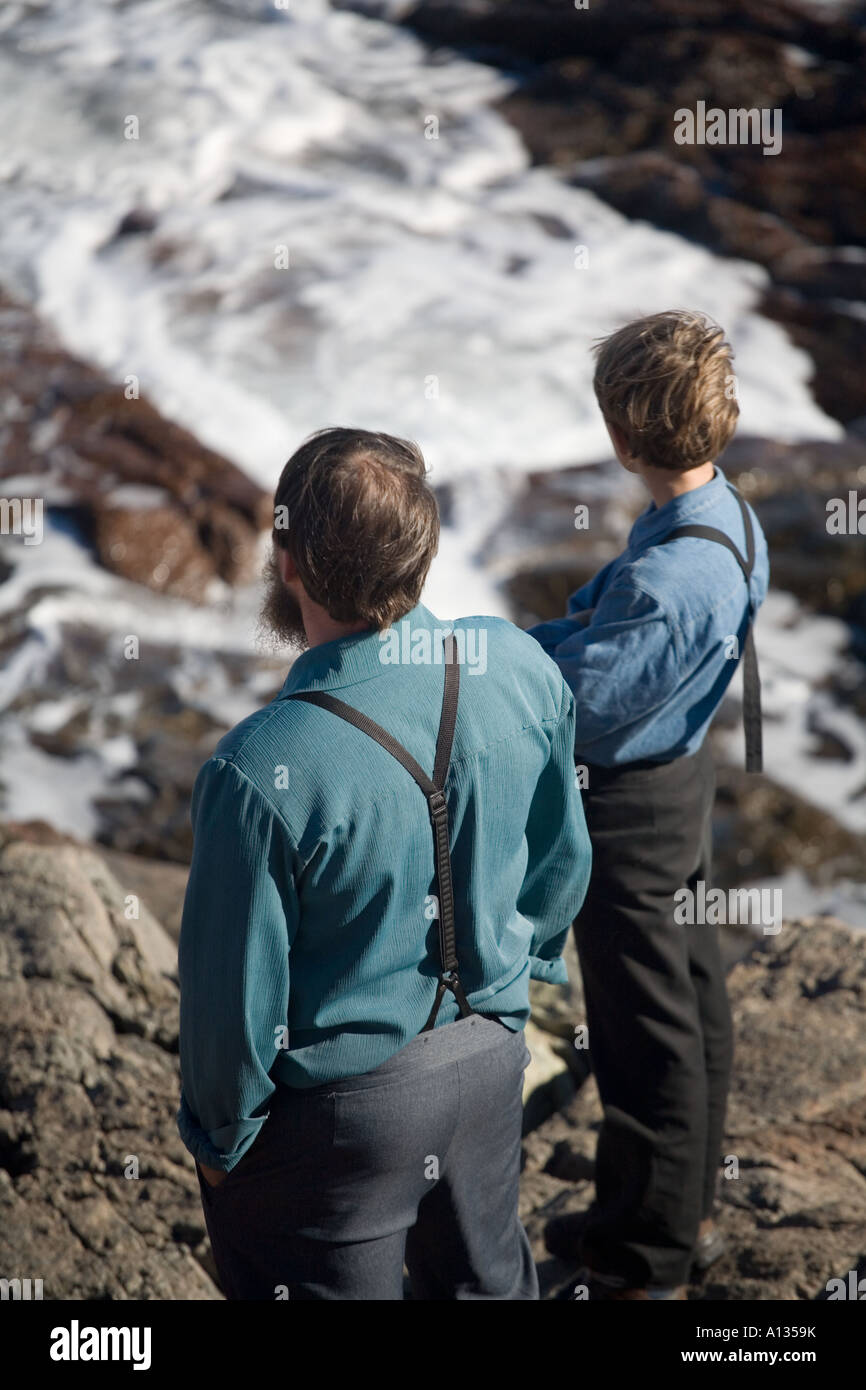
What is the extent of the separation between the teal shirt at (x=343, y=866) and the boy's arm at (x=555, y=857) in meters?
0.10

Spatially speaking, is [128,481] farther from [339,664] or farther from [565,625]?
[339,664]

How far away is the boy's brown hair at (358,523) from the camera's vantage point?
1.66 meters

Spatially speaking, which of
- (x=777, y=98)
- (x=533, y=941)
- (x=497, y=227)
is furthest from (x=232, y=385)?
(x=533, y=941)

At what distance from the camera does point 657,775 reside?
2508mm

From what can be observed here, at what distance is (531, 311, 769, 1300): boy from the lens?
7.60 feet

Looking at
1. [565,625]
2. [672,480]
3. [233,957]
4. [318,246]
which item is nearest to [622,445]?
[672,480]

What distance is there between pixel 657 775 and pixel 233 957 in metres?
1.10

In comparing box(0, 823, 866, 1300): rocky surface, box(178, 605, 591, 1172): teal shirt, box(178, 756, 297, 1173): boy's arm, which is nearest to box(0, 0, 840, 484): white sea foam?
box(0, 823, 866, 1300): rocky surface

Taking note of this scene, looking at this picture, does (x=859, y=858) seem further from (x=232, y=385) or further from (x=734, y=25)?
(x=734, y=25)

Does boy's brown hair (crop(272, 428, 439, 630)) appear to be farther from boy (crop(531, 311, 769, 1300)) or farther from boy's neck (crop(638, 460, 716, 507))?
boy's neck (crop(638, 460, 716, 507))

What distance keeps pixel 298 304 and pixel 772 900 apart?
6646mm

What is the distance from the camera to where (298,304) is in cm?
1071

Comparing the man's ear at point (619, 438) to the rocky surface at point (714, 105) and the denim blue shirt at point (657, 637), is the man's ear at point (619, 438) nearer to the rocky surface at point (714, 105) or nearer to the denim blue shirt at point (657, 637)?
the denim blue shirt at point (657, 637)

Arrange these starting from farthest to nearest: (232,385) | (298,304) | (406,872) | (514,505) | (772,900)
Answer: (298,304), (232,385), (514,505), (772,900), (406,872)
